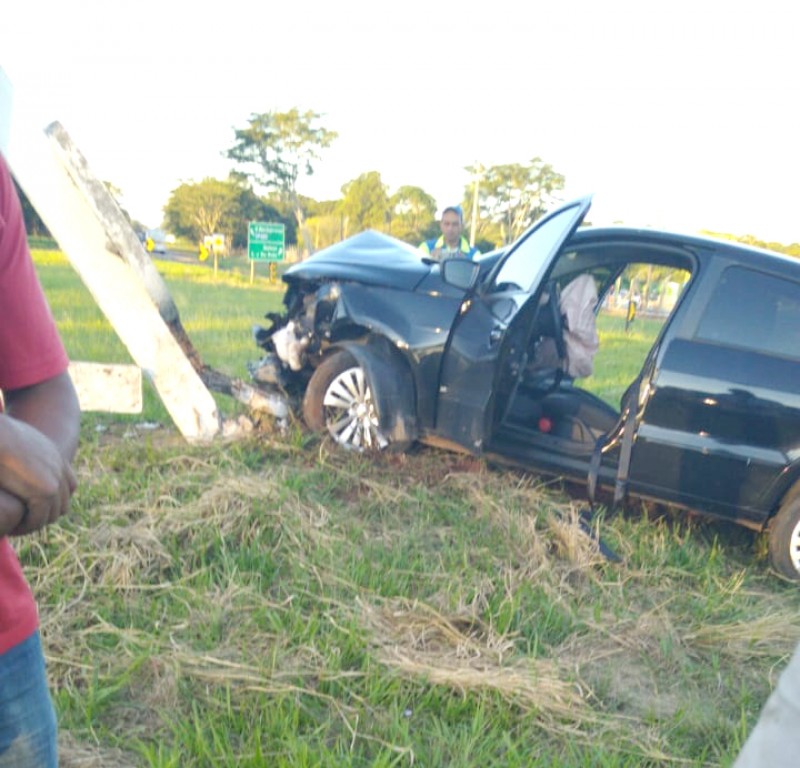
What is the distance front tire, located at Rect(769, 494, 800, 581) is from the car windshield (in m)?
1.77

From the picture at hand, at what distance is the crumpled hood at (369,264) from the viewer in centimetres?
535

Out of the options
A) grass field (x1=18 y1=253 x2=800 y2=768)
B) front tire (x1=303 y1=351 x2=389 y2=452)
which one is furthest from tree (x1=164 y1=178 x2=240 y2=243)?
grass field (x1=18 y1=253 x2=800 y2=768)

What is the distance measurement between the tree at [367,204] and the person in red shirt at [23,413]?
47371 millimetres

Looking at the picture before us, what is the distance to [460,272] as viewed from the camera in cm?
496

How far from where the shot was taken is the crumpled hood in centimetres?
535

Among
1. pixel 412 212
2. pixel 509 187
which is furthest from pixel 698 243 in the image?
pixel 412 212

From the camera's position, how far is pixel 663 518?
468 cm

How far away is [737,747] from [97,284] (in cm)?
429

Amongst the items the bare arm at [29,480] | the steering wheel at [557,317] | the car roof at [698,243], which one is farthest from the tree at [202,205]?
the bare arm at [29,480]

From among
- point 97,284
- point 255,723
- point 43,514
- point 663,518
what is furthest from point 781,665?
point 97,284

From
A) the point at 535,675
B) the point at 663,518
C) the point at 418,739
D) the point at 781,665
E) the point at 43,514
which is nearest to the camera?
the point at 43,514

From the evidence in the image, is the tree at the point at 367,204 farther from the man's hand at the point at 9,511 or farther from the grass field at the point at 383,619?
the man's hand at the point at 9,511

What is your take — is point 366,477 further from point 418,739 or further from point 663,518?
point 418,739

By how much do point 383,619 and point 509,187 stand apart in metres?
42.6
